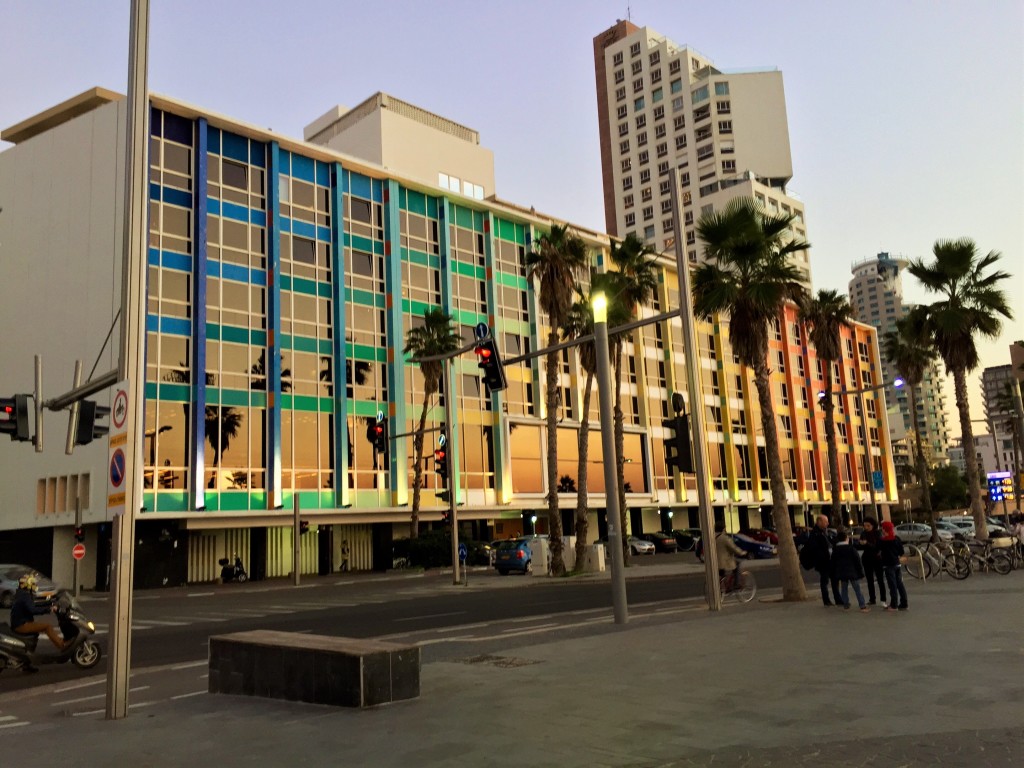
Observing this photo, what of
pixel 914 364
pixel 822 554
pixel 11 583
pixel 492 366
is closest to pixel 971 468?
pixel 822 554

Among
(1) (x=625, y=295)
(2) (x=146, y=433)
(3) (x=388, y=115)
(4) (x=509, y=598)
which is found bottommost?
(4) (x=509, y=598)

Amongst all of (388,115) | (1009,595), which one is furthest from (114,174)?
(1009,595)

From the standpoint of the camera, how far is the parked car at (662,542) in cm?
5731

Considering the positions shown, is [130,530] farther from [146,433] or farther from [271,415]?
[271,415]

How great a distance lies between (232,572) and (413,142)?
33480 mm

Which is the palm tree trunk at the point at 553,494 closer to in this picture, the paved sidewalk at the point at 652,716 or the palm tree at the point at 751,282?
the palm tree at the point at 751,282

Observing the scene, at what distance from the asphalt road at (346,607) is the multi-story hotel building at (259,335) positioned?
618 centimetres

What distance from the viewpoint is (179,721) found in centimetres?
822

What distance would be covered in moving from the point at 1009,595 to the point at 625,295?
69.9 ft

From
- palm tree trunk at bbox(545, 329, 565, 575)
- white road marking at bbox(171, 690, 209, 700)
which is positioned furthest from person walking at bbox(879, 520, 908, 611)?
palm tree trunk at bbox(545, 329, 565, 575)

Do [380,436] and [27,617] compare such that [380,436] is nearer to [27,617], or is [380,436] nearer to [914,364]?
[27,617]

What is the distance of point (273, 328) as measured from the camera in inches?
1702

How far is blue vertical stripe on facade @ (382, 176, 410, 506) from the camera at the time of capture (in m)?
46.7

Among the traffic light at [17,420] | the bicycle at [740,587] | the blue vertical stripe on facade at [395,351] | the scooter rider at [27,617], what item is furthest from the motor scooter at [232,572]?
the bicycle at [740,587]
